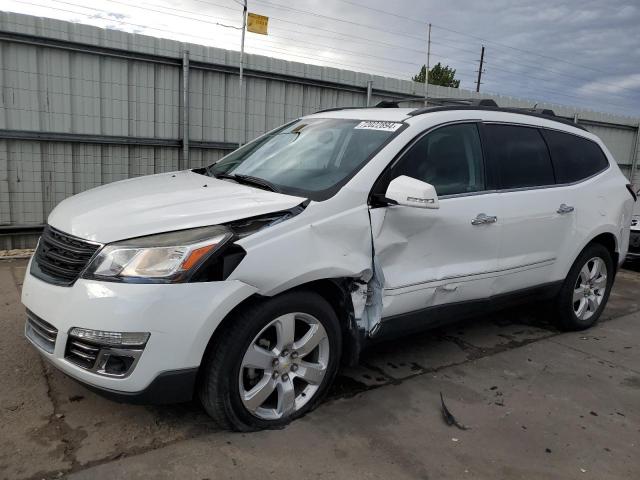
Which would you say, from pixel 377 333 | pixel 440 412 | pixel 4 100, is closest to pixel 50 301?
pixel 377 333

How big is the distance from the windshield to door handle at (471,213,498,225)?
0.81m

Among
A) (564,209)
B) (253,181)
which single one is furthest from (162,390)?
(564,209)

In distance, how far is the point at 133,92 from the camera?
274 inches

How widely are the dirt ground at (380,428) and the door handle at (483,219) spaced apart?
1.06 m

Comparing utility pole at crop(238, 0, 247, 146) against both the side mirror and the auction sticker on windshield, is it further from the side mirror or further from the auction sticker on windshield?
the side mirror

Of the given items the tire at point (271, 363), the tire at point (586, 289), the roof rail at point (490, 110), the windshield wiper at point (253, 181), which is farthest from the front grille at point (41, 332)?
the tire at point (586, 289)

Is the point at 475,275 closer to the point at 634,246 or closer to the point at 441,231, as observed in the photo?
the point at 441,231

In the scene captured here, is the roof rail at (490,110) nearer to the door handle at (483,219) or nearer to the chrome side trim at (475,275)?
the door handle at (483,219)

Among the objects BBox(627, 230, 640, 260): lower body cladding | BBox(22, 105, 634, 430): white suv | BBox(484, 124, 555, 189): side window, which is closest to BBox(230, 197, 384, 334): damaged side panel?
BBox(22, 105, 634, 430): white suv

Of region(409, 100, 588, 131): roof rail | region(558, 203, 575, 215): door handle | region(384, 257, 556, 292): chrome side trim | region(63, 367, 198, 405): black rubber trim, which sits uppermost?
region(409, 100, 588, 131): roof rail

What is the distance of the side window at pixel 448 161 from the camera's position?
3.37m

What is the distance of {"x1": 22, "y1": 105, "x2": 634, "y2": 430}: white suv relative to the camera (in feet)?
8.05

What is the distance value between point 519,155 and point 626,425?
1964mm

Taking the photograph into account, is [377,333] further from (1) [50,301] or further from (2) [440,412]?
(1) [50,301]
